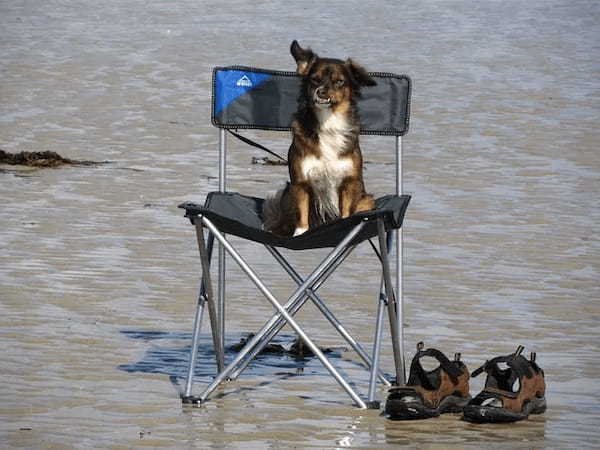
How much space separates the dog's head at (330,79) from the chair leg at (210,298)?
2.76 feet

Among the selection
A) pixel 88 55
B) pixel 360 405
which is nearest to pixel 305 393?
pixel 360 405

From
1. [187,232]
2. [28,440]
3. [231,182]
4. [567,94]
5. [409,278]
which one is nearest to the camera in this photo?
[28,440]

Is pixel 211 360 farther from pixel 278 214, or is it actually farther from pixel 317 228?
pixel 317 228

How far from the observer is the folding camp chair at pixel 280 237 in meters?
5.52

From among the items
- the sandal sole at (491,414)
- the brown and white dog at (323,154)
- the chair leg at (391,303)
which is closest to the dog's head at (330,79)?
the brown and white dog at (323,154)

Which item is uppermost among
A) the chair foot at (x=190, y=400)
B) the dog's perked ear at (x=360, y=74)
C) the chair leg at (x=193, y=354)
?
the dog's perked ear at (x=360, y=74)

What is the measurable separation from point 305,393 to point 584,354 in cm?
147

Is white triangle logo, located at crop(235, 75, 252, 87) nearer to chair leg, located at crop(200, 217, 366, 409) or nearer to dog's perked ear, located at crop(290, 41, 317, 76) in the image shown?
dog's perked ear, located at crop(290, 41, 317, 76)

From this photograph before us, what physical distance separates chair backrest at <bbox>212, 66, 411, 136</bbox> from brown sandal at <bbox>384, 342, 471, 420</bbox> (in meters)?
1.08

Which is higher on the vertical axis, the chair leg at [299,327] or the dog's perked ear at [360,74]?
the dog's perked ear at [360,74]

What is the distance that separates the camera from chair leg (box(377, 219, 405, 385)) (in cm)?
548

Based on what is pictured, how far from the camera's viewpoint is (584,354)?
6605 millimetres

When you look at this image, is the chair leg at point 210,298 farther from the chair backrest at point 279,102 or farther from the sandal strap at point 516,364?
the sandal strap at point 516,364

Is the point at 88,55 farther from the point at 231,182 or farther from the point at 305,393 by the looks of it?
the point at 305,393
